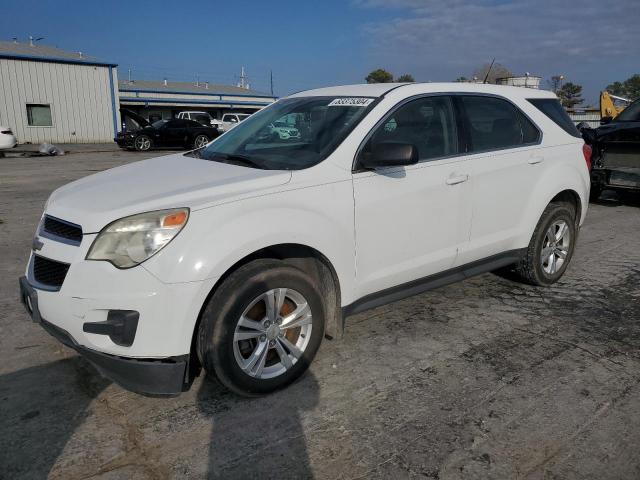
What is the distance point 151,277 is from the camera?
8.58ft

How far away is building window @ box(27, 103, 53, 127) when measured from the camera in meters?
29.2

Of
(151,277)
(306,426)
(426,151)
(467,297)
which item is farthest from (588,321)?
→ (151,277)

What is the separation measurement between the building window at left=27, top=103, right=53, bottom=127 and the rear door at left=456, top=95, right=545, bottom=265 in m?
30.7

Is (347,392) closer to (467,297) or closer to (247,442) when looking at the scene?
(247,442)

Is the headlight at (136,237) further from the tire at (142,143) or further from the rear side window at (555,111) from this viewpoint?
the tire at (142,143)

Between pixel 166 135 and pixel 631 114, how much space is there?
1879 centimetres

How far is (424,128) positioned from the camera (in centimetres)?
386

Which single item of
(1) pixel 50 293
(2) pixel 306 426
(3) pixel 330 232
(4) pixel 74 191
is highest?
(4) pixel 74 191

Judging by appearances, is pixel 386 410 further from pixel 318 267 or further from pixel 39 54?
pixel 39 54

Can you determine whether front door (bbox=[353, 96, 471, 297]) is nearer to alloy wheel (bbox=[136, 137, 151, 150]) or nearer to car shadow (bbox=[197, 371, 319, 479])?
car shadow (bbox=[197, 371, 319, 479])

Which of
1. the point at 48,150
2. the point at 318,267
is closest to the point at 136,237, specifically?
the point at 318,267

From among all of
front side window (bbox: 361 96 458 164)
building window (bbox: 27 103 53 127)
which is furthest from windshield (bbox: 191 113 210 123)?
front side window (bbox: 361 96 458 164)

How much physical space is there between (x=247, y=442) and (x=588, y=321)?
2.97 meters

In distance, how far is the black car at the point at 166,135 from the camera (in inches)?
906
